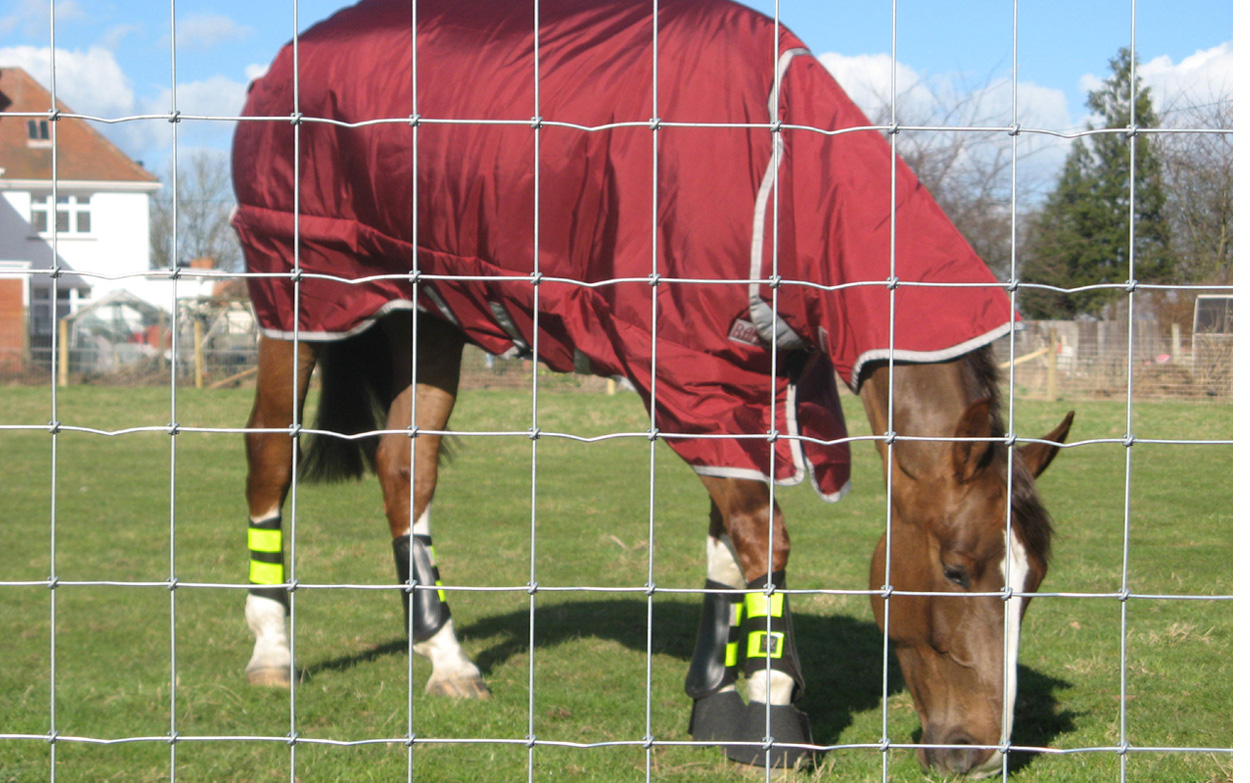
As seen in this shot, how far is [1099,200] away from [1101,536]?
3553mm

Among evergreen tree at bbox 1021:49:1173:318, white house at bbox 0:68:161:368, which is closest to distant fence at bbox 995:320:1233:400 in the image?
evergreen tree at bbox 1021:49:1173:318

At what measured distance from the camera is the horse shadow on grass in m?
3.11

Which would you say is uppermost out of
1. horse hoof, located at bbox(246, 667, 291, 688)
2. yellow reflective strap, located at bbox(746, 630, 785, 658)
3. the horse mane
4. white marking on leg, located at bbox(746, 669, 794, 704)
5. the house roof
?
the house roof

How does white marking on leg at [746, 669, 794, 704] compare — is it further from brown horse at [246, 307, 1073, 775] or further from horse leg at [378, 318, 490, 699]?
horse leg at [378, 318, 490, 699]

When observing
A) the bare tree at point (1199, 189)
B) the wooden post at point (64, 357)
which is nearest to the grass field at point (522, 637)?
the bare tree at point (1199, 189)

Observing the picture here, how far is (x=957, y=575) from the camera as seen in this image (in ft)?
7.96

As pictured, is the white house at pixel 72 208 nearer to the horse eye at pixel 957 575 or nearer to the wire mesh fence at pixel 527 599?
the wire mesh fence at pixel 527 599

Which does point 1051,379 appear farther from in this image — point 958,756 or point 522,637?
point 958,756

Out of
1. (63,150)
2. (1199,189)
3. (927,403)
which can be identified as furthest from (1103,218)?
(63,150)

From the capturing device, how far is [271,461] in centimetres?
363

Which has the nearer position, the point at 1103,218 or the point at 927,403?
the point at 927,403

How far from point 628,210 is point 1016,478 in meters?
1.15

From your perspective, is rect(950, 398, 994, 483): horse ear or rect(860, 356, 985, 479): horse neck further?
rect(860, 356, 985, 479): horse neck

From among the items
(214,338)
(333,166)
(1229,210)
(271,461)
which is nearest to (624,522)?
(271,461)
